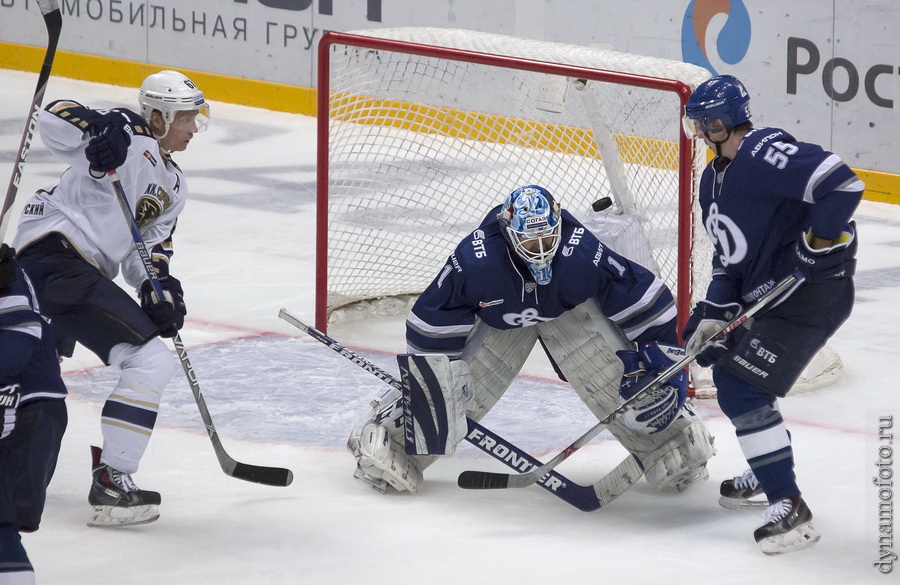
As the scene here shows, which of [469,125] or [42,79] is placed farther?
[469,125]

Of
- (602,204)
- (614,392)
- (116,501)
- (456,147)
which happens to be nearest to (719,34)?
(456,147)

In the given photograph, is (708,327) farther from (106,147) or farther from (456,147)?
(456,147)

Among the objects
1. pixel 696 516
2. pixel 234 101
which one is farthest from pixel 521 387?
pixel 234 101

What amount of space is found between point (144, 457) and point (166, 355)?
0.63 meters

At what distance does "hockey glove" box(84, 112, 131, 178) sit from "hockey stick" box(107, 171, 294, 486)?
0.11 m

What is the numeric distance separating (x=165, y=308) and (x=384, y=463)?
69 centimetres

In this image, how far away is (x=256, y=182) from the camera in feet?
25.0

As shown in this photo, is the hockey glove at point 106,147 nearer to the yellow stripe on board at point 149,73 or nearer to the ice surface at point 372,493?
the ice surface at point 372,493

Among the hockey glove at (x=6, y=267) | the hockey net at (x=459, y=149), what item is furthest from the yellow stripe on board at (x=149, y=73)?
the hockey glove at (x=6, y=267)

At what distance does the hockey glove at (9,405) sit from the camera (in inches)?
101

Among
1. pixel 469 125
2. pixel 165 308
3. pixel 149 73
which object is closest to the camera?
pixel 165 308

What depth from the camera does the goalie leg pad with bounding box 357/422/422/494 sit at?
3670 mm

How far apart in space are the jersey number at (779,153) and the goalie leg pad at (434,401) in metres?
0.93

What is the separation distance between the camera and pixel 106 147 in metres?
3.40
